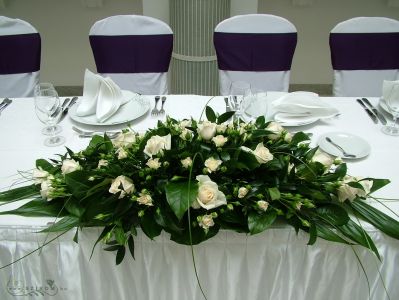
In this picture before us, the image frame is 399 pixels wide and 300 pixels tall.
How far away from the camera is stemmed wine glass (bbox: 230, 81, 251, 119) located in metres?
1.10

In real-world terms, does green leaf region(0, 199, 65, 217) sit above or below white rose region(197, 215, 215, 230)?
below

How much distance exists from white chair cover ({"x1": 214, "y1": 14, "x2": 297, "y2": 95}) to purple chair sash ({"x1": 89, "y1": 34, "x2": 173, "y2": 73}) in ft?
0.85

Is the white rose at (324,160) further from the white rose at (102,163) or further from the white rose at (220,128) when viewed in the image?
the white rose at (102,163)

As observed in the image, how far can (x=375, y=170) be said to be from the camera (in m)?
1.00

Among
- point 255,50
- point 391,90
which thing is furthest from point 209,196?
point 255,50

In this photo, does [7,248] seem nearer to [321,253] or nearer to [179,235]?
[179,235]

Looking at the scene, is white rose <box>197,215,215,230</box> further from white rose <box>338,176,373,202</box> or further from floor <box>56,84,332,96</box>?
floor <box>56,84,332,96</box>

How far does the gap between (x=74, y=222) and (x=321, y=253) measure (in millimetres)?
526

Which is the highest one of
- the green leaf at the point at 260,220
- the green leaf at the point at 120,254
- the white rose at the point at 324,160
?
the white rose at the point at 324,160

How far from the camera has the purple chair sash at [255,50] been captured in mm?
1761

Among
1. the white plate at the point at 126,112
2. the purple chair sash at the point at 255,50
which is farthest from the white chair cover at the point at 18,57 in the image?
the purple chair sash at the point at 255,50

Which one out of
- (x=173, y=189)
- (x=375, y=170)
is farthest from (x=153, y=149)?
(x=375, y=170)

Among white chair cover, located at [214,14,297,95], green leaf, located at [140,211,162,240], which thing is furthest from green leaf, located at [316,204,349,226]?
white chair cover, located at [214,14,297,95]
